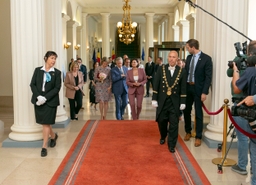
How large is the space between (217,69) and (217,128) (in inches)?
43.7

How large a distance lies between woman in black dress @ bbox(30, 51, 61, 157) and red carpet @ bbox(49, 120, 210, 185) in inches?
27.9

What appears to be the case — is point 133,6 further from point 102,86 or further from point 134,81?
point 134,81

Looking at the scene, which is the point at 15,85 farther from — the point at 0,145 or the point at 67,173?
the point at 67,173

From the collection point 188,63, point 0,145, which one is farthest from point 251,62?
point 0,145

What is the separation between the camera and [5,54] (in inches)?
480

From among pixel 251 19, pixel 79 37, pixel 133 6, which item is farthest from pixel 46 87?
pixel 133 6

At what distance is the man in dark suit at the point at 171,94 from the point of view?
19.8ft

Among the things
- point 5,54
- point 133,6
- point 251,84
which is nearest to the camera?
point 251,84

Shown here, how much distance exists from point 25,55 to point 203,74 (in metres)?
3.35

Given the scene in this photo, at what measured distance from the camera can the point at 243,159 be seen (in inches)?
191

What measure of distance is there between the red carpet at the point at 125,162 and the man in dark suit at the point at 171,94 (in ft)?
1.54

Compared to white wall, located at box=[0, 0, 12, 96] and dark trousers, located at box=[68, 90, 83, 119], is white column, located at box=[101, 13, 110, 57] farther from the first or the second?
dark trousers, located at box=[68, 90, 83, 119]

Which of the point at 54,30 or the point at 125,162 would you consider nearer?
the point at 125,162

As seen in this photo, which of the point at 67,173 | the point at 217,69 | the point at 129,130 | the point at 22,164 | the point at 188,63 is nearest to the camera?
the point at 67,173
